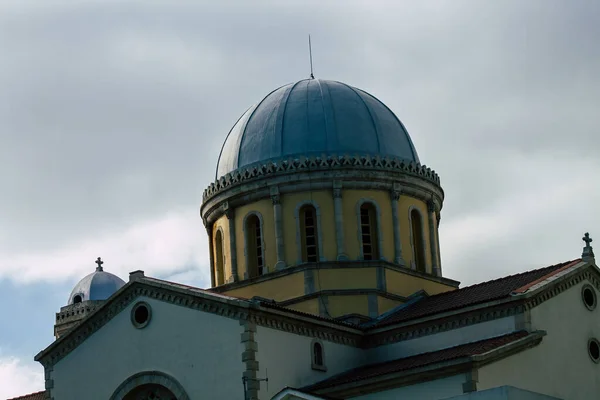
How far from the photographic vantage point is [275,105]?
4862 cm

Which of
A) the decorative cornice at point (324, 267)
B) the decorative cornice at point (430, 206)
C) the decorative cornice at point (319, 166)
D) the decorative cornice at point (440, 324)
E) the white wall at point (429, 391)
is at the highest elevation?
the decorative cornice at point (319, 166)

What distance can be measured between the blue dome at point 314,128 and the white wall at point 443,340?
26.7ft

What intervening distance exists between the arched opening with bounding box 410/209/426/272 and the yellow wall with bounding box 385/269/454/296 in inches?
31.9

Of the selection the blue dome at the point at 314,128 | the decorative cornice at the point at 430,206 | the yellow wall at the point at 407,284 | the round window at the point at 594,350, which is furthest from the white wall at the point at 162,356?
the decorative cornice at the point at 430,206

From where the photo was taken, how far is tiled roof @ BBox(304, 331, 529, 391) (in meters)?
37.2

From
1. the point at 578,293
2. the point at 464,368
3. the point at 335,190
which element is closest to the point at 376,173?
the point at 335,190

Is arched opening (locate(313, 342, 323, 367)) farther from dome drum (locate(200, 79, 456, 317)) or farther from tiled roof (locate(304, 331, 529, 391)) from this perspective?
dome drum (locate(200, 79, 456, 317))

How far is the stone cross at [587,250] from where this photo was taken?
4184 cm

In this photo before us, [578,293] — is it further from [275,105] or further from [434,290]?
[275,105]

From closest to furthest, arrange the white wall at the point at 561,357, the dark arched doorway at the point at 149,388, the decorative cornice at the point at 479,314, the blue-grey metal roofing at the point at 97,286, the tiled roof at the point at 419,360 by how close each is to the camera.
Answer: the tiled roof at the point at 419,360, the white wall at the point at 561,357, the decorative cornice at the point at 479,314, the dark arched doorway at the point at 149,388, the blue-grey metal roofing at the point at 97,286

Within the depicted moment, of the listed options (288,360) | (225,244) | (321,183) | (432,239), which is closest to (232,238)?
(225,244)

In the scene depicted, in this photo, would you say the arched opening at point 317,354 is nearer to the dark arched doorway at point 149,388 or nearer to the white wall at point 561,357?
the dark arched doorway at point 149,388

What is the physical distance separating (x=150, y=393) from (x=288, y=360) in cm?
450

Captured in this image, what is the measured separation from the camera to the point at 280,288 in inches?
1772
